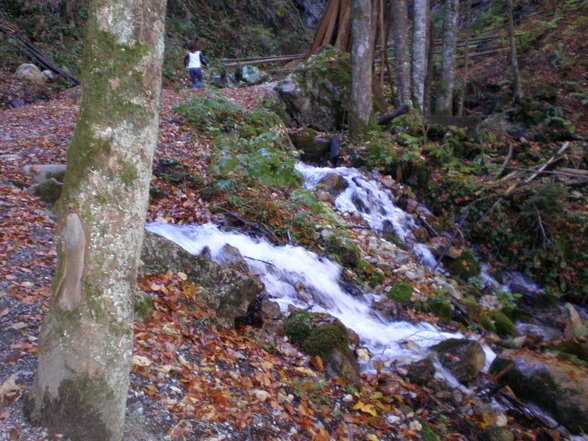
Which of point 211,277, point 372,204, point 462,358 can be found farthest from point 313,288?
point 372,204

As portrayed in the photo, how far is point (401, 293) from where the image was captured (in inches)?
294

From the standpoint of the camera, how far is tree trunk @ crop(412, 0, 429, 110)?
1395 cm

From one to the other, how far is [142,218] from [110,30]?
949mm

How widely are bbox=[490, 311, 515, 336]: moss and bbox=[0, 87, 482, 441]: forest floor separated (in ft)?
9.16

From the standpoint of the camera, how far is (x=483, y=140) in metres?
12.9

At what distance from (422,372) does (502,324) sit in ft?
10.3

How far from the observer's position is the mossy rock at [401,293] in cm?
736

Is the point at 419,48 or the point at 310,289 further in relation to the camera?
the point at 419,48

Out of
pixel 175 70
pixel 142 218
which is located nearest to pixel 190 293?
pixel 142 218

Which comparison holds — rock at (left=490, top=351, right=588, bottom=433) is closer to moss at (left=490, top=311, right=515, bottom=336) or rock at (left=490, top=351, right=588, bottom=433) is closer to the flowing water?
the flowing water

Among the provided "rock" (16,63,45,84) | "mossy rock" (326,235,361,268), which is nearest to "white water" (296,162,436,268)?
"mossy rock" (326,235,361,268)

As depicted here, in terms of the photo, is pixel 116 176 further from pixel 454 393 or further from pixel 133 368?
pixel 454 393

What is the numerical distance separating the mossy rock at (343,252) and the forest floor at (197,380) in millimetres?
2483

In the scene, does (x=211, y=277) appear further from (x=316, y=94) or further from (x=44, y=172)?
(x=316, y=94)
